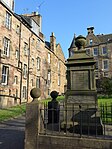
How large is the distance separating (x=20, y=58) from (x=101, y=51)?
26.3 metres

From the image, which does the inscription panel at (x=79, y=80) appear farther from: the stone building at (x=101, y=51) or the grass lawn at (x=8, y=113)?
the stone building at (x=101, y=51)

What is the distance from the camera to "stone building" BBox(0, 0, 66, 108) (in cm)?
2347

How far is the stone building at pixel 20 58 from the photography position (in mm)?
23469

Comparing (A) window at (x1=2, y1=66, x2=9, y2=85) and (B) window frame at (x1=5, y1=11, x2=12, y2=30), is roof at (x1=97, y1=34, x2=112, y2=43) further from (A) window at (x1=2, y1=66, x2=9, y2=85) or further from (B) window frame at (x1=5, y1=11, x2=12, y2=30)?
(A) window at (x1=2, y1=66, x2=9, y2=85)

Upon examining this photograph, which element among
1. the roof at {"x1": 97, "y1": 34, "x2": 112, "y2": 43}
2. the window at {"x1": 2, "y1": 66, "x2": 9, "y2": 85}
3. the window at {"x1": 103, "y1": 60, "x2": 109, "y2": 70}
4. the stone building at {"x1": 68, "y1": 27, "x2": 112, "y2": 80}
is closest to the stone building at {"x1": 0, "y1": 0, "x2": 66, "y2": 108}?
the window at {"x1": 2, "y1": 66, "x2": 9, "y2": 85}

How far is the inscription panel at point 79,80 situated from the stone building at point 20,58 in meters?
15.5

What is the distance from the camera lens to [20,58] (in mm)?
27422

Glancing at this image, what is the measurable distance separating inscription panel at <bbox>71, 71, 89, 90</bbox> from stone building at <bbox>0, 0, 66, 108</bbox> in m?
15.5

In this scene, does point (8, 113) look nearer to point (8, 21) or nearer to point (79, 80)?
point (79, 80)

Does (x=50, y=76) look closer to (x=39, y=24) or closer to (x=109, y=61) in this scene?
(x=39, y=24)

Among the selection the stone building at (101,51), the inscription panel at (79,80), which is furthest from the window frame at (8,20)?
the stone building at (101,51)

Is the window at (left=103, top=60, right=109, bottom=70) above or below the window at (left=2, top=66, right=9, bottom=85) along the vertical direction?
above

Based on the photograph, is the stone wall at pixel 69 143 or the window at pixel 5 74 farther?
the window at pixel 5 74

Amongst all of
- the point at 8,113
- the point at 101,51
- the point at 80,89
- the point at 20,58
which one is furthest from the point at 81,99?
the point at 101,51
